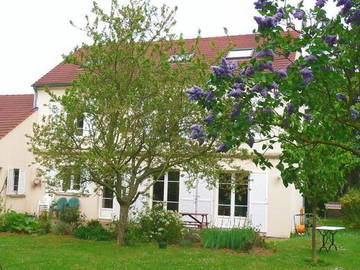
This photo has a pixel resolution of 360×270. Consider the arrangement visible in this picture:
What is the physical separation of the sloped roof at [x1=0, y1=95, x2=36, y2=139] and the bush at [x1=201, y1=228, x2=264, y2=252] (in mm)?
12132

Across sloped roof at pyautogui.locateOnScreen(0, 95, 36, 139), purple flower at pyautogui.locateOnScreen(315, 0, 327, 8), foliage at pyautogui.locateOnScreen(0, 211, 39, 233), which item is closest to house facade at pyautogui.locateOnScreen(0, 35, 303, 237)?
sloped roof at pyautogui.locateOnScreen(0, 95, 36, 139)

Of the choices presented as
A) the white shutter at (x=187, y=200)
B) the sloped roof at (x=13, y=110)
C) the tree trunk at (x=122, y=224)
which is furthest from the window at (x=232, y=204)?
the sloped roof at (x=13, y=110)

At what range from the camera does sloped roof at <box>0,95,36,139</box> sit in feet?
72.0

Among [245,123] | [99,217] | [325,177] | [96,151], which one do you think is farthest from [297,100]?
[99,217]

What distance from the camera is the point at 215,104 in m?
4.58

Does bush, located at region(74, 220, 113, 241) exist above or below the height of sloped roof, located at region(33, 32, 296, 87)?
below

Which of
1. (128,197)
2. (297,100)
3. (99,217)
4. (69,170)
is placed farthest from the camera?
(99,217)

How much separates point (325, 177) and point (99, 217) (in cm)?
1306

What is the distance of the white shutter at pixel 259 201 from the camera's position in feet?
59.2

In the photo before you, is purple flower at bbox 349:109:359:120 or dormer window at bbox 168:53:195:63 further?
dormer window at bbox 168:53:195:63

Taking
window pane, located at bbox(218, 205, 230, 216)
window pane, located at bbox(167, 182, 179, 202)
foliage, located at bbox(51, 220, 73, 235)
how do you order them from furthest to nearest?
1. window pane, located at bbox(167, 182, 179, 202)
2. window pane, located at bbox(218, 205, 230, 216)
3. foliage, located at bbox(51, 220, 73, 235)

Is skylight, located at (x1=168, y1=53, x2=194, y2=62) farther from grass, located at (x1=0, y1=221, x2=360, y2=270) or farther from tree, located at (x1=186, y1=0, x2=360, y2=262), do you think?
tree, located at (x1=186, y1=0, x2=360, y2=262)

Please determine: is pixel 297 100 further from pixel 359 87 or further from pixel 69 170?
pixel 69 170

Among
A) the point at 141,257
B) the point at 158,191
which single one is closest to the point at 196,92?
the point at 141,257
